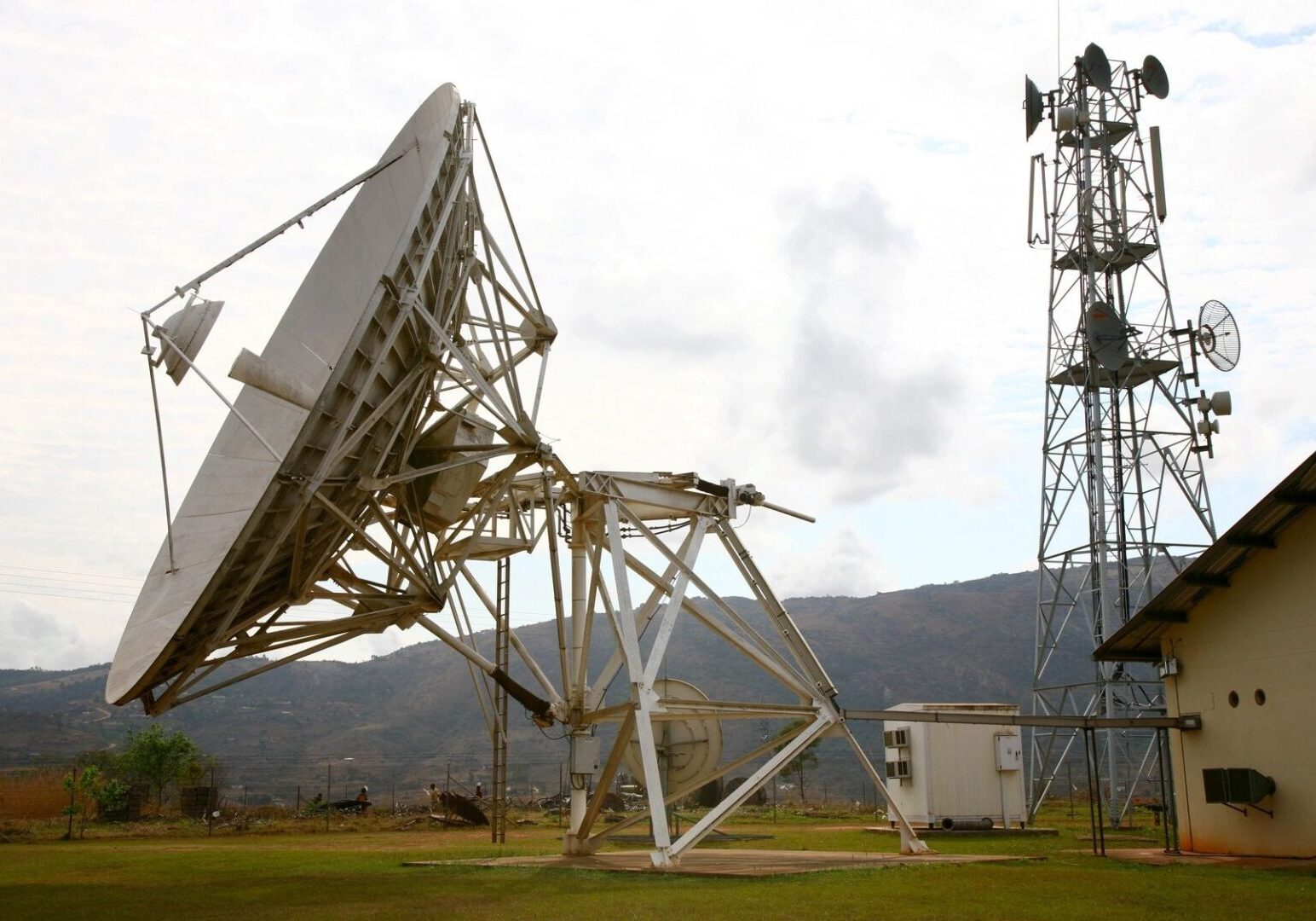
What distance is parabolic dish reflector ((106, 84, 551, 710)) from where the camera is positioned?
18.6 meters

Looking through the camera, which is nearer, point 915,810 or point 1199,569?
point 1199,569

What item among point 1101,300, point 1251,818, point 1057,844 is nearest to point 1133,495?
point 1101,300

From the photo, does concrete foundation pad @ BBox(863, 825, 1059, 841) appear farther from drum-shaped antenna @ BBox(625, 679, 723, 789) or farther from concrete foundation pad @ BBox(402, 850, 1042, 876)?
drum-shaped antenna @ BBox(625, 679, 723, 789)

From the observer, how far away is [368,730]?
177125 millimetres

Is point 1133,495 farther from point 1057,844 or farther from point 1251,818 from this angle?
point 1251,818

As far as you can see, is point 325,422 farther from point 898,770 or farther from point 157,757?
point 157,757

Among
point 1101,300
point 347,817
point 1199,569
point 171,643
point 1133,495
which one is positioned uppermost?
point 1101,300

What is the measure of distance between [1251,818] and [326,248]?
20.4 m

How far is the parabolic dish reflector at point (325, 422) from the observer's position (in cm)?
1862

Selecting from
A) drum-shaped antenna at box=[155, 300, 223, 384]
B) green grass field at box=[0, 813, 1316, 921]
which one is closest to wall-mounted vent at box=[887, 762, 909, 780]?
green grass field at box=[0, 813, 1316, 921]

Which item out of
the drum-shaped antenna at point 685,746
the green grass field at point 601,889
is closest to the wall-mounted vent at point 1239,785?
the green grass field at point 601,889

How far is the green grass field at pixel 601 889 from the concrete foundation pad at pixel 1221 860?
2.70 ft

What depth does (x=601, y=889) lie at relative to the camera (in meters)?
19.2

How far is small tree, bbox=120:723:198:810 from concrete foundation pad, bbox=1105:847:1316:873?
5100 cm
